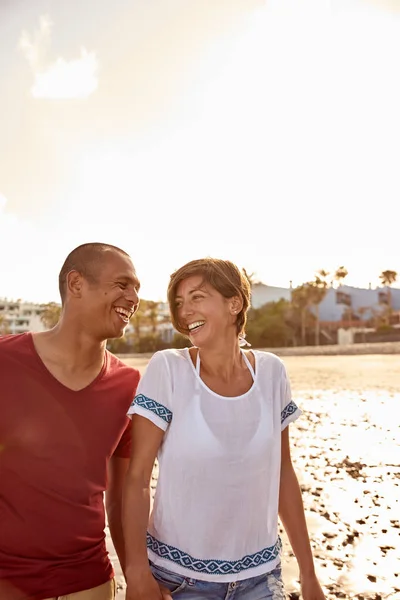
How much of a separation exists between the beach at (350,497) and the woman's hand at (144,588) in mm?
2755

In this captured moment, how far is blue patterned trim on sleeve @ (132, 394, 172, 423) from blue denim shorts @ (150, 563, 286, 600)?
2.10 feet

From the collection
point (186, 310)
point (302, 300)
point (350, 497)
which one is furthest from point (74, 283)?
point (302, 300)

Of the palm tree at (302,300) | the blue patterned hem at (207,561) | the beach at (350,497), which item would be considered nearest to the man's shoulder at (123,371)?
the blue patterned hem at (207,561)

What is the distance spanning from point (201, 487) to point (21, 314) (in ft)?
454

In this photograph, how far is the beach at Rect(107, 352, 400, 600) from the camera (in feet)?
18.7

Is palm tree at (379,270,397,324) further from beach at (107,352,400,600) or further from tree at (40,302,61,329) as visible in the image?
beach at (107,352,400,600)

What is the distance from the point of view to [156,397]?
2.73 metres

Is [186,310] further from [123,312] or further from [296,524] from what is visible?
[296,524]

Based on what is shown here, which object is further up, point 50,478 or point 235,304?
point 235,304

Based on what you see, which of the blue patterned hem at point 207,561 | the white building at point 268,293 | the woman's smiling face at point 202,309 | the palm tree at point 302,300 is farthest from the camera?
the white building at point 268,293

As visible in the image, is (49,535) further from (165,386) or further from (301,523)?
(301,523)

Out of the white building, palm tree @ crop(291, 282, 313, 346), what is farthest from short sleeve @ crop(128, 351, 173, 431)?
the white building

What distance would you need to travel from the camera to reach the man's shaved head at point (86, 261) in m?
3.51

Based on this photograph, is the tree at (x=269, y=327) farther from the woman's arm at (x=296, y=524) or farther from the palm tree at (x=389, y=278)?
the woman's arm at (x=296, y=524)
